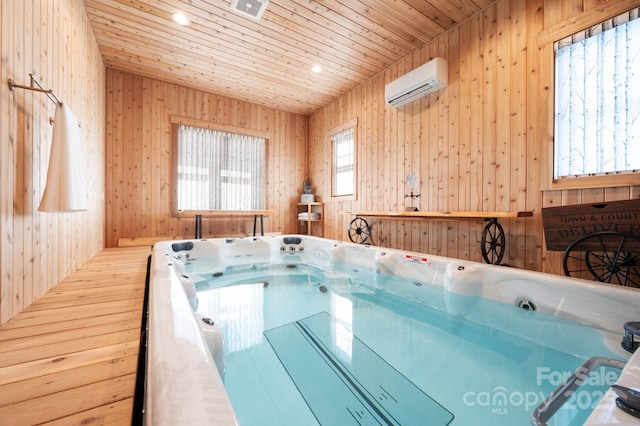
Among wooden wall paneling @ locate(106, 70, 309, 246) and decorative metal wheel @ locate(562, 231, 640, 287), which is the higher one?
wooden wall paneling @ locate(106, 70, 309, 246)

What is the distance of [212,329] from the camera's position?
3.01ft

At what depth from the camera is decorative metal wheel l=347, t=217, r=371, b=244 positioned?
3.57 m

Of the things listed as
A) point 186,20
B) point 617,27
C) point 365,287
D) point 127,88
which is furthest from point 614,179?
point 127,88

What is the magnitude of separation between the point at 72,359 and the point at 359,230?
313 cm

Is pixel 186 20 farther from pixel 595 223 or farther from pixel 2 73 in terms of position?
pixel 595 223

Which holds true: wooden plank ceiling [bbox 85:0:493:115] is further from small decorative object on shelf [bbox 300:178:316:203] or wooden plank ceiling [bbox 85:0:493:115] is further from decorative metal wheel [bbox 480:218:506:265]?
decorative metal wheel [bbox 480:218:506:265]

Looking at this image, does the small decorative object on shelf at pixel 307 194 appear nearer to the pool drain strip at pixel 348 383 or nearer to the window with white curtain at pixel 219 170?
the window with white curtain at pixel 219 170

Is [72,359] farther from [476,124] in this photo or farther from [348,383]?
[476,124]

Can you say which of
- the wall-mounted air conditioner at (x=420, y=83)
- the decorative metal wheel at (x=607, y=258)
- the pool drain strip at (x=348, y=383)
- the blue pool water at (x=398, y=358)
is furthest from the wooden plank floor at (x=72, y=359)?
the wall-mounted air conditioner at (x=420, y=83)

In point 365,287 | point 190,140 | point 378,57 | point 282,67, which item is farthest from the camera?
point 190,140

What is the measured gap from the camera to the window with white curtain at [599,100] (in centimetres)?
161

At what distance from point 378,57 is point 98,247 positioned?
3.88m

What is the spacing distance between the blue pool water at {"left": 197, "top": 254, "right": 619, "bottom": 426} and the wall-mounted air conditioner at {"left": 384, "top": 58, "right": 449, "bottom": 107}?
2.00 metres

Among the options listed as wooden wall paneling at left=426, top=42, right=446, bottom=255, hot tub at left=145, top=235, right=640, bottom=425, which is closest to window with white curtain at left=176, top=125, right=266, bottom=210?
hot tub at left=145, top=235, right=640, bottom=425
